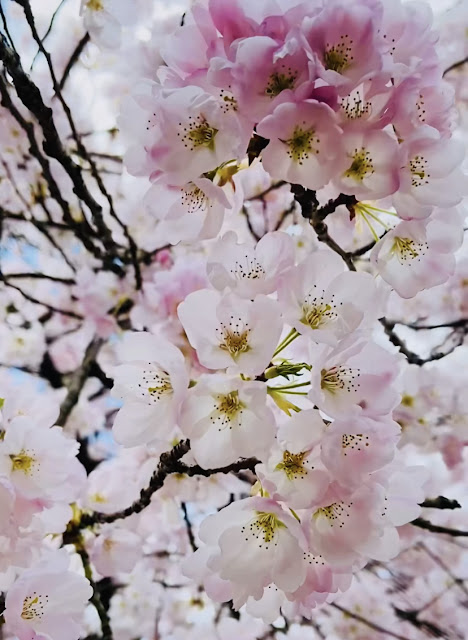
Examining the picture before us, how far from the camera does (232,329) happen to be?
73 centimetres

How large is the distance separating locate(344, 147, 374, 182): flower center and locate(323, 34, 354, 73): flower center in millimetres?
84

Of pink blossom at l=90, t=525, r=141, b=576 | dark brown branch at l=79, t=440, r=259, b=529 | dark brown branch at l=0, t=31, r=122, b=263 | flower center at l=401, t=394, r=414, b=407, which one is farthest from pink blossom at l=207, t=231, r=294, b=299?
flower center at l=401, t=394, r=414, b=407

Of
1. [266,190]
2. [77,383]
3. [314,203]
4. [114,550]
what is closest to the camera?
[314,203]

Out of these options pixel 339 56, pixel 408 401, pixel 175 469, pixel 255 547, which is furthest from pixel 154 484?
pixel 408 401

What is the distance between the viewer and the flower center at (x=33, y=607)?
935 millimetres

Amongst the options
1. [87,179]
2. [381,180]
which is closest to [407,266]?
[381,180]

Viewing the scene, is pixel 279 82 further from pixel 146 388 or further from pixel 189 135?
pixel 146 388

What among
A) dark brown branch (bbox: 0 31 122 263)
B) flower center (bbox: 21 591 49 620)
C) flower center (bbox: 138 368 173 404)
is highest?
dark brown branch (bbox: 0 31 122 263)

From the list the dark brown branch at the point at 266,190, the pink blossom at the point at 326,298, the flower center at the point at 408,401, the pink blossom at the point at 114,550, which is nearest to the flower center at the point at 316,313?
the pink blossom at the point at 326,298

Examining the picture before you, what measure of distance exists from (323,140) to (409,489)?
45 cm

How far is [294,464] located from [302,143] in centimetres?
34

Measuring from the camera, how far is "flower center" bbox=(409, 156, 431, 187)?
697mm

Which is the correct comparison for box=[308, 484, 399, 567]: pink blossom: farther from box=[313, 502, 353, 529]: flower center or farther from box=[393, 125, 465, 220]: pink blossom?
box=[393, 125, 465, 220]: pink blossom

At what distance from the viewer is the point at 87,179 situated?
250cm
